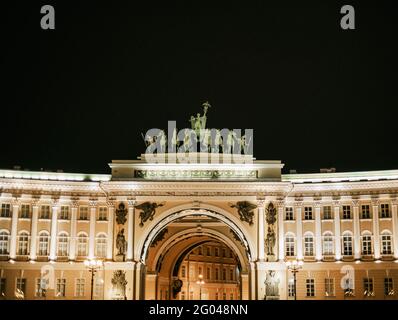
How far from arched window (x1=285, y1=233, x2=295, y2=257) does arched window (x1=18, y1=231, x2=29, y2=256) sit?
73.7 feet

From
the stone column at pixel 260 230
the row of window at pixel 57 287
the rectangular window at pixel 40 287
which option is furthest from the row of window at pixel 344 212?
the rectangular window at pixel 40 287

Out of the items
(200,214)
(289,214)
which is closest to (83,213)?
(200,214)

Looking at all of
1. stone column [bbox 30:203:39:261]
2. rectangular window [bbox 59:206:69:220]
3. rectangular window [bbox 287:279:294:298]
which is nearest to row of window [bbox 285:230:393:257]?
rectangular window [bbox 287:279:294:298]

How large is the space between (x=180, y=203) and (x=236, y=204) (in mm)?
4852

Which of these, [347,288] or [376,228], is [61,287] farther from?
[376,228]

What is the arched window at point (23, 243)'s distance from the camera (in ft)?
203

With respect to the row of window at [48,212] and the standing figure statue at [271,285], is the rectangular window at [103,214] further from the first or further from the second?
the standing figure statue at [271,285]

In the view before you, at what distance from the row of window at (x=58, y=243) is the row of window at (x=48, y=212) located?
1.42 meters

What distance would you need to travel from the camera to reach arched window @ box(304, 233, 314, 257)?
62906 millimetres

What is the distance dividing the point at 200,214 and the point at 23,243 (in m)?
15.6

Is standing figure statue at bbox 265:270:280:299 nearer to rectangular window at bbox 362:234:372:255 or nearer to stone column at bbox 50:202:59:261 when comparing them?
rectangular window at bbox 362:234:372:255

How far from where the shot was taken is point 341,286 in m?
61.8

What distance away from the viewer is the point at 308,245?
63.1 metres
